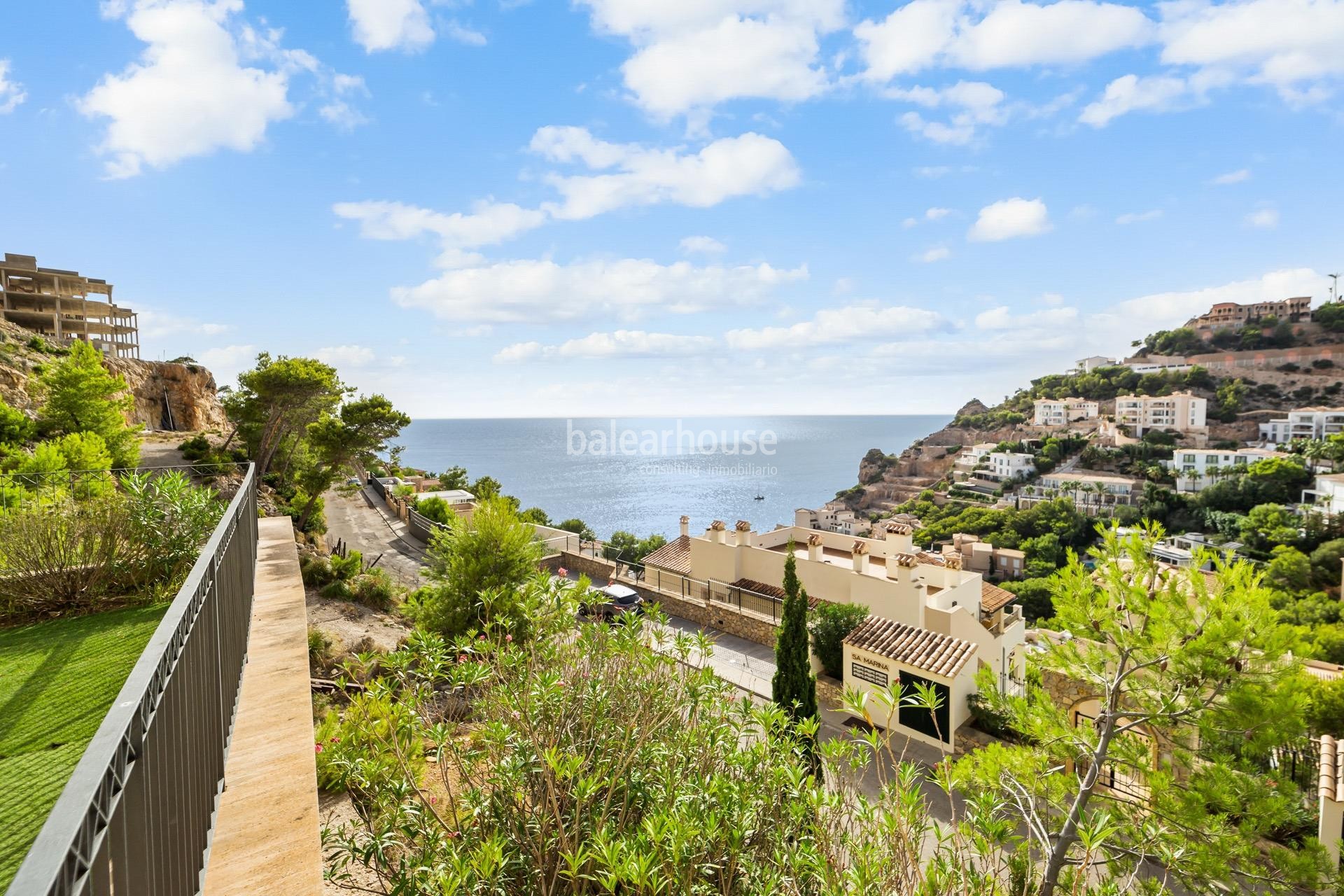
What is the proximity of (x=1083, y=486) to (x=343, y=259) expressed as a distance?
7526cm

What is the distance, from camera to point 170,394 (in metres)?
33.1

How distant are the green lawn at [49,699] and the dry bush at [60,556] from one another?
24 centimetres

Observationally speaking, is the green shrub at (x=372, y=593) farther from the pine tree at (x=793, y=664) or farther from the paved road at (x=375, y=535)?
the pine tree at (x=793, y=664)

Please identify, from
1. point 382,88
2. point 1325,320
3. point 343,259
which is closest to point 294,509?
point 343,259

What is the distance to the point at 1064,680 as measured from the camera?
10.1 meters

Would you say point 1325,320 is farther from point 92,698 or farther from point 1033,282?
point 92,698

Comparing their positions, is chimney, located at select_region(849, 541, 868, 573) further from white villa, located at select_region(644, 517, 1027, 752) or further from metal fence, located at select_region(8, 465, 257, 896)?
metal fence, located at select_region(8, 465, 257, 896)

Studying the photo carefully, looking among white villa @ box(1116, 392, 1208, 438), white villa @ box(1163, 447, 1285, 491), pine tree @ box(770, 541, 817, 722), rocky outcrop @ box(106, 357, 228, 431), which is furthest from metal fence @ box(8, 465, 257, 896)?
white villa @ box(1116, 392, 1208, 438)

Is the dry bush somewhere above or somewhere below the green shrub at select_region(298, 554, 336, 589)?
above

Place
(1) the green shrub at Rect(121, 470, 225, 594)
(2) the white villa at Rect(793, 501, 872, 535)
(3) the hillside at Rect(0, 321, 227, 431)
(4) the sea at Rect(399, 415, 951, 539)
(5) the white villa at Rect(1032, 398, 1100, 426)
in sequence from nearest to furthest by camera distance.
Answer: (1) the green shrub at Rect(121, 470, 225, 594) < (3) the hillside at Rect(0, 321, 227, 431) < (2) the white villa at Rect(793, 501, 872, 535) < (4) the sea at Rect(399, 415, 951, 539) < (5) the white villa at Rect(1032, 398, 1100, 426)

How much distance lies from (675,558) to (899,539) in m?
6.70

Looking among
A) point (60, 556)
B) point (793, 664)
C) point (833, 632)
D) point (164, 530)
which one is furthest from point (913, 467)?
point (60, 556)

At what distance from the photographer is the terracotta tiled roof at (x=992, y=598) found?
49.2 feet

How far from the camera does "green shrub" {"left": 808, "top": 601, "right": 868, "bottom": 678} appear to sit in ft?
40.7
